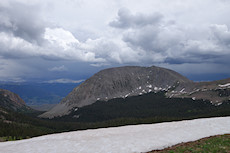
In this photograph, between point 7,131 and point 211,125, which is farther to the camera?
point 7,131

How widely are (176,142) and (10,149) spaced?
2651cm

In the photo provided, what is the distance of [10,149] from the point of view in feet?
88.9

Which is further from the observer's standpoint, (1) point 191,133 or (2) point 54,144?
(1) point 191,133

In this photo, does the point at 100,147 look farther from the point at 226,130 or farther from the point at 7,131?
the point at 7,131

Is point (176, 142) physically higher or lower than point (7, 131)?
higher

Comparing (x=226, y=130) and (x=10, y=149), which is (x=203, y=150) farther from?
(x=10, y=149)

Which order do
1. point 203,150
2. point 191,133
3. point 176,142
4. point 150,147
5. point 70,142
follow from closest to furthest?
1. point 203,150
2. point 150,147
3. point 176,142
4. point 70,142
5. point 191,133

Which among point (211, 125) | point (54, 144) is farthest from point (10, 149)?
point (211, 125)

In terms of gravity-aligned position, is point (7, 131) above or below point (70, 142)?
below

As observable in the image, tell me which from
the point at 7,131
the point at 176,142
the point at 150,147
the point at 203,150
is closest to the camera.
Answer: the point at 203,150

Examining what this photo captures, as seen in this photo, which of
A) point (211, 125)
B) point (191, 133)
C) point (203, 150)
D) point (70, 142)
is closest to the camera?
point (203, 150)

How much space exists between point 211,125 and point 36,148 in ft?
109

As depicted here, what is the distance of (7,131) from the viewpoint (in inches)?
5404

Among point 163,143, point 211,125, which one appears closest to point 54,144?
point 163,143
